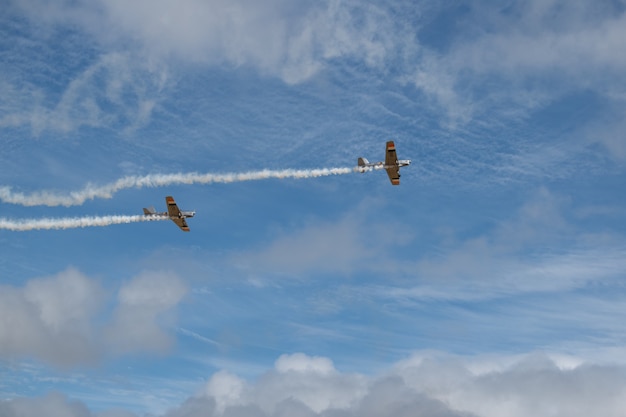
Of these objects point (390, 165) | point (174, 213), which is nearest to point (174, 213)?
point (174, 213)

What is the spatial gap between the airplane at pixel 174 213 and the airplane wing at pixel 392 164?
53257 mm

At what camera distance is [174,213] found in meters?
136

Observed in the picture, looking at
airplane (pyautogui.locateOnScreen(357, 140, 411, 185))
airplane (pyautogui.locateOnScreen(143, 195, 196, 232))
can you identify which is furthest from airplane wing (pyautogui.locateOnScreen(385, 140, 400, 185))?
airplane (pyautogui.locateOnScreen(143, 195, 196, 232))

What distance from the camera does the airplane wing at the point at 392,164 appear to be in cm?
12769

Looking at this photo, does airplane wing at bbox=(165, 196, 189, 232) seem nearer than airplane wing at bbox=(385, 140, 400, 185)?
No

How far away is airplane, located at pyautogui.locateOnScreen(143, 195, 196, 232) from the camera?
135m

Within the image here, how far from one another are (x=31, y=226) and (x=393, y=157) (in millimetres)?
89501

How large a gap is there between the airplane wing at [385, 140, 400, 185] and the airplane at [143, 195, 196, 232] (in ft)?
175

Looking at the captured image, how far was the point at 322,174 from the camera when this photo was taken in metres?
130

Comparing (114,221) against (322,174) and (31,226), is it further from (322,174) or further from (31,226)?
(322,174)

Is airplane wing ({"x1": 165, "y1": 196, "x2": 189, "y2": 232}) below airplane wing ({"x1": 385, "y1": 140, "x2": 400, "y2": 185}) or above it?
below

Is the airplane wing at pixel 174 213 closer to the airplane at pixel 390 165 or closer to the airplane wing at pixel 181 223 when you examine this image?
the airplane wing at pixel 181 223

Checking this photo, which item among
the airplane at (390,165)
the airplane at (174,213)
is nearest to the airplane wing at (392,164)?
the airplane at (390,165)

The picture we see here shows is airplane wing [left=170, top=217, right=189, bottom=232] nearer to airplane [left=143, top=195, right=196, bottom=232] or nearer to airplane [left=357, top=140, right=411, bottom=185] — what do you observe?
airplane [left=143, top=195, right=196, bottom=232]
